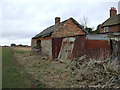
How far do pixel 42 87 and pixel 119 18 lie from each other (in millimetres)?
35173

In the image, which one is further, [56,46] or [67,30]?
[67,30]

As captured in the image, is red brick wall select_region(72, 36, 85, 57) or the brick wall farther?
the brick wall

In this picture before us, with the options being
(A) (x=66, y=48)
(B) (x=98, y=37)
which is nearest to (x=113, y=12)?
(A) (x=66, y=48)

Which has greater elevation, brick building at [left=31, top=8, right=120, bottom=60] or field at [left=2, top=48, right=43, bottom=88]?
brick building at [left=31, top=8, right=120, bottom=60]

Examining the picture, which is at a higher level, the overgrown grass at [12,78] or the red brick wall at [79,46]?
the red brick wall at [79,46]

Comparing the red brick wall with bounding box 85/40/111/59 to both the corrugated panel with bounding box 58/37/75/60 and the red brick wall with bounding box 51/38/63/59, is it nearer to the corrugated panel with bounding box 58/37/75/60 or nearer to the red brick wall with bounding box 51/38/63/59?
the corrugated panel with bounding box 58/37/75/60

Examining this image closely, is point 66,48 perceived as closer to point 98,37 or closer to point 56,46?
point 56,46

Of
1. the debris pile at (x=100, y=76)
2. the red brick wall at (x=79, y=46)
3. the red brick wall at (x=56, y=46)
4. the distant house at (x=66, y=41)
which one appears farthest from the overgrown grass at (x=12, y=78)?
the red brick wall at (x=56, y=46)

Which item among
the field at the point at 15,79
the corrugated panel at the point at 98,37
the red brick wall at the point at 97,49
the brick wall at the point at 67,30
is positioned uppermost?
the brick wall at the point at 67,30

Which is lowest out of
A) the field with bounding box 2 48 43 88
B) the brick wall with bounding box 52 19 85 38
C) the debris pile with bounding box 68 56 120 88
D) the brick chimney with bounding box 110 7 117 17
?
the field with bounding box 2 48 43 88

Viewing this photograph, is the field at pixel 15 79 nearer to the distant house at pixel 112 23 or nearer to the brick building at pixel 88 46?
the brick building at pixel 88 46

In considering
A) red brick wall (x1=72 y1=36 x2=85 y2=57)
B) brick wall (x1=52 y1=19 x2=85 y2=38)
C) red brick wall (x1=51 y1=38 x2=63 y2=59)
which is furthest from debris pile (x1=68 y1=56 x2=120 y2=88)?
brick wall (x1=52 y1=19 x2=85 y2=38)

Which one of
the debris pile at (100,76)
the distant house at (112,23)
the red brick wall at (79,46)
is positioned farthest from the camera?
the distant house at (112,23)

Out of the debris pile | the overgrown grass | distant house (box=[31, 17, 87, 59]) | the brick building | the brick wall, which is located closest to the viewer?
the debris pile
